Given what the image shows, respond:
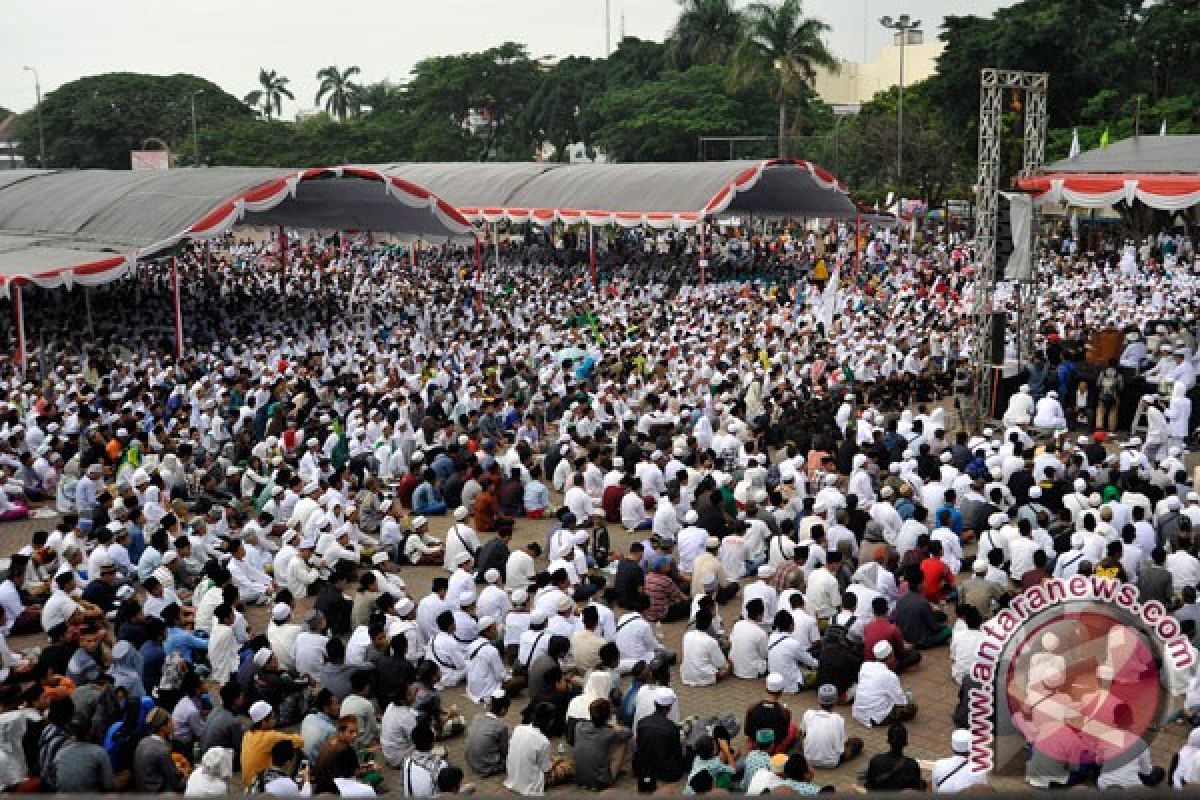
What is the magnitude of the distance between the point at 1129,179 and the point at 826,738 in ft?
36.7

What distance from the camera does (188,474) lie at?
1178cm

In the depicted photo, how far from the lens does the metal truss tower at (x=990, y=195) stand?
14.9 meters

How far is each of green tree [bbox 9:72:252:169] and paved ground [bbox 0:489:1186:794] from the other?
54700mm

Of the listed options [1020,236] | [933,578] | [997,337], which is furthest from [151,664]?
[1020,236]

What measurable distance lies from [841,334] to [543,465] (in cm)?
741

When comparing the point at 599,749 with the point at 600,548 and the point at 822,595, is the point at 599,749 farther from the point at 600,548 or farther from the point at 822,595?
the point at 600,548

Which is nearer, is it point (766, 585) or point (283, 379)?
point (766, 585)

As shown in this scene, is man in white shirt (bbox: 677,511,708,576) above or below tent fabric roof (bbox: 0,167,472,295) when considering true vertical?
below

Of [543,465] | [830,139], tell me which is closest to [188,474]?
[543,465]

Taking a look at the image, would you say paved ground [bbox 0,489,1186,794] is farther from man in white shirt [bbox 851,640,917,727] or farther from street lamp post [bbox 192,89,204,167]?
street lamp post [bbox 192,89,204,167]

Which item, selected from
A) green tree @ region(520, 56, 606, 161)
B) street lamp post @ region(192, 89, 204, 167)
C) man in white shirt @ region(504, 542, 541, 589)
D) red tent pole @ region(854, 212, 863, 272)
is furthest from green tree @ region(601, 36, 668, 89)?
man in white shirt @ region(504, 542, 541, 589)

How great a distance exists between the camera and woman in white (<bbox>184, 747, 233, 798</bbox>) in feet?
19.5

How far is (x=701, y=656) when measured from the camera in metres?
7.88

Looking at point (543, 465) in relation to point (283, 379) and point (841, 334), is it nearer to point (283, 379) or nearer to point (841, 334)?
point (283, 379)
